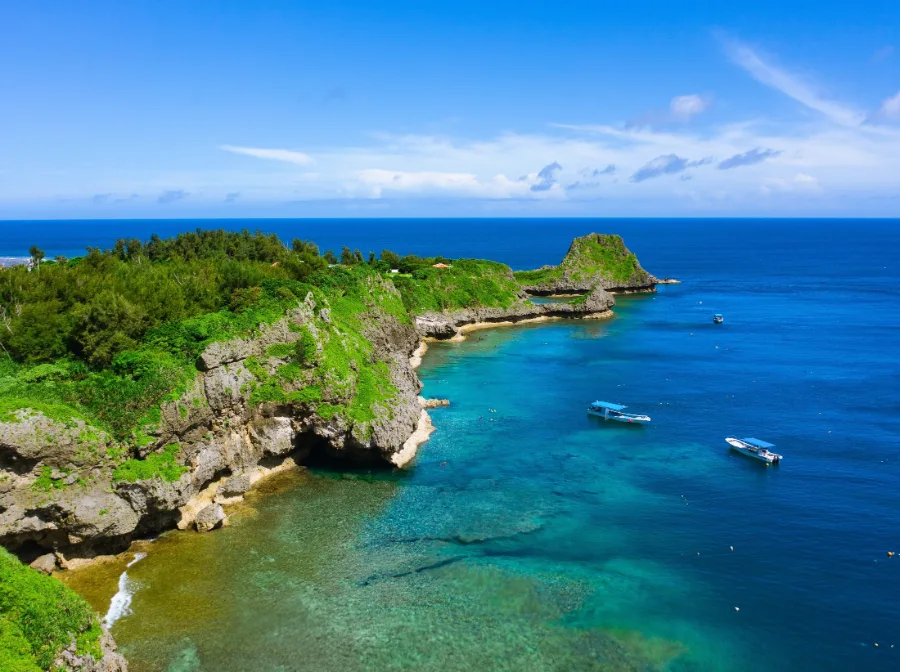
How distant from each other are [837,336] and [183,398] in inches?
Answer: 3869

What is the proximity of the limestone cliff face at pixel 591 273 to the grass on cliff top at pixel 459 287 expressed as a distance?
21.3 metres

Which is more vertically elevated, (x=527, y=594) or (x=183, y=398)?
(x=183, y=398)

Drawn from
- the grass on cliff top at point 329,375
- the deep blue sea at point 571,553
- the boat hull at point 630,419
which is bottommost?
the deep blue sea at point 571,553

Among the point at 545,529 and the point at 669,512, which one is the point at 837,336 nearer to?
the point at 669,512

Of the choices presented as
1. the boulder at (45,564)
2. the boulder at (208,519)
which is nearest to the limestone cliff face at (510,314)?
the boulder at (208,519)

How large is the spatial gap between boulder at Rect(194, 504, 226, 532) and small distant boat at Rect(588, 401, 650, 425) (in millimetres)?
36996

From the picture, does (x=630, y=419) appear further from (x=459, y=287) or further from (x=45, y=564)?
(x=459, y=287)

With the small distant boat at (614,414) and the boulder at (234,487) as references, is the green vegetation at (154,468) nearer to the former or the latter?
the boulder at (234,487)

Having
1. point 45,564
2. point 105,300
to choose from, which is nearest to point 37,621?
point 45,564

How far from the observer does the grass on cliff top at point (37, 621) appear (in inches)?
846

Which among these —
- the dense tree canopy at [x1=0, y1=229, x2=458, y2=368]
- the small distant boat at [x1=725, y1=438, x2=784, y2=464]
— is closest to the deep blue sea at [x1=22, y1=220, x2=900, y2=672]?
the small distant boat at [x1=725, y1=438, x2=784, y2=464]

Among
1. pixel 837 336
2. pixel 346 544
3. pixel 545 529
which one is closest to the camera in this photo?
pixel 346 544

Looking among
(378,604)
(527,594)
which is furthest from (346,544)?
(527,594)

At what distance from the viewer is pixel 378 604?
30578 millimetres
